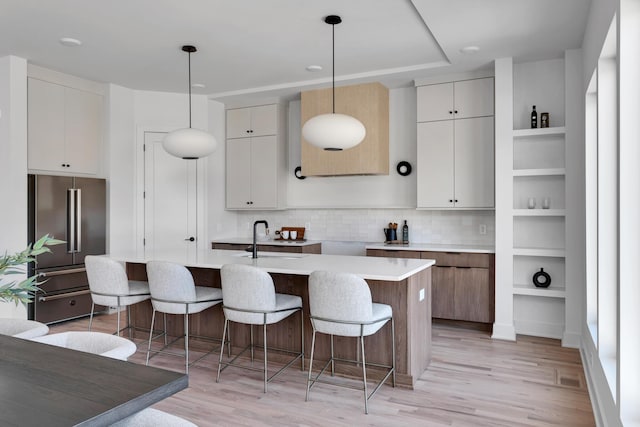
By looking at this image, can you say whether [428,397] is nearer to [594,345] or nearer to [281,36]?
[594,345]

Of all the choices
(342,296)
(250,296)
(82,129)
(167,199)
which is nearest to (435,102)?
(342,296)

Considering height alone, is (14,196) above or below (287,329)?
above

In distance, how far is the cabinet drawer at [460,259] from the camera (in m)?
4.70

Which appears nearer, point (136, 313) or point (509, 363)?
point (509, 363)

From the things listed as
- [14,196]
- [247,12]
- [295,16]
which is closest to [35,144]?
[14,196]

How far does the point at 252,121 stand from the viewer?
6.34 metres

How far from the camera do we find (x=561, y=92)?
4.68m

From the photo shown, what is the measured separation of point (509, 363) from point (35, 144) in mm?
5098

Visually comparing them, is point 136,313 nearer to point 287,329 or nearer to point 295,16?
point 287,329

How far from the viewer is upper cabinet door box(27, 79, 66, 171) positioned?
16.1 ft

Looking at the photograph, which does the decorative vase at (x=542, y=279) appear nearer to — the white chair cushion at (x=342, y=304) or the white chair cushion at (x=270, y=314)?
the white chair cushion at (x=342, y=304)

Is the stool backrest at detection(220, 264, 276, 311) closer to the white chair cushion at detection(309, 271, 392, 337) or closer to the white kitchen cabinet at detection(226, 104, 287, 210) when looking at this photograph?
the white chair cushion at detection(309, 271, 392, 337)

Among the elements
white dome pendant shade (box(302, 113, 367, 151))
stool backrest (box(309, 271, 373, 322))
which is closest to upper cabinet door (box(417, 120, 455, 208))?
white dome pendant shade (box(302, 113, 367, 151))

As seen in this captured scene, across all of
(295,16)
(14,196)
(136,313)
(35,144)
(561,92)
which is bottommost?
(136,313)
